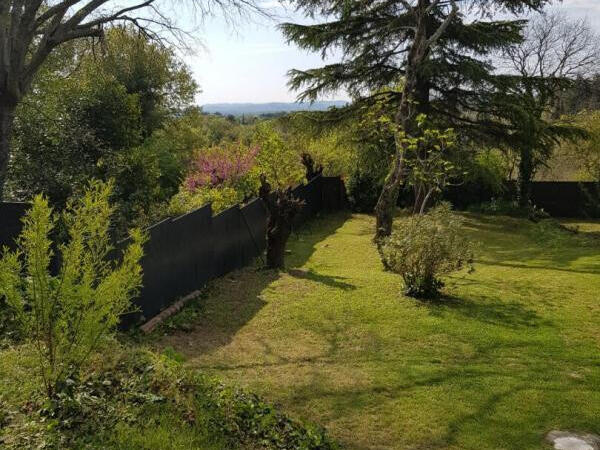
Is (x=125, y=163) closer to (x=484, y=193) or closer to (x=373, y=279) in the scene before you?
(x=373, y=279)

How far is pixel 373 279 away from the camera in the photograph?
921 centimetres

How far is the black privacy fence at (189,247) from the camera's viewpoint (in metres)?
6.58

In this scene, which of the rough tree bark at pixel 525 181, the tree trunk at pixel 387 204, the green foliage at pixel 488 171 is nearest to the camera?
the tree trunk at pixel 387 204

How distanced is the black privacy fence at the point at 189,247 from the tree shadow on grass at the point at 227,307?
29 cm

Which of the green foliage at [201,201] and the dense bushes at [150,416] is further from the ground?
the green foliage at [201,201]

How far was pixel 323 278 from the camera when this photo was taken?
934 cm

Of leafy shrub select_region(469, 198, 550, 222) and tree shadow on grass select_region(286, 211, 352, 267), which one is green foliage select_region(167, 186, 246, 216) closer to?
tree shadow on grass select_region(286, 211, 352, 267)

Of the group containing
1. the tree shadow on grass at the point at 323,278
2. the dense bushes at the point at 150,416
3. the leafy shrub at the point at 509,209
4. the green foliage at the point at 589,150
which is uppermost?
the green foliage at the point at 589,150

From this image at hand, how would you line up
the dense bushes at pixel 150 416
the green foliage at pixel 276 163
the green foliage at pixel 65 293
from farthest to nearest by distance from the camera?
the green foliage at pixel 276 163 → the green foliage at pixel 65 293 → the dense bushes at pixel 150 416

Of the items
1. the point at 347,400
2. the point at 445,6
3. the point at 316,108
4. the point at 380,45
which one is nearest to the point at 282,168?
the point at 316,108

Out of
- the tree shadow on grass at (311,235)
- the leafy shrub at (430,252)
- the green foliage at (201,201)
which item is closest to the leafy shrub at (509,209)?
the tree shadow on grass at (311,235)

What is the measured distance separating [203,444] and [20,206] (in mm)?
5511

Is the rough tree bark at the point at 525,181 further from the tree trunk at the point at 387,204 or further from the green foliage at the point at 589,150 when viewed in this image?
the tree trunk at the point at 387,204

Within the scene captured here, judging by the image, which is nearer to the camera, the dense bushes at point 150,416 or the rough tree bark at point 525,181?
the dense bushes at point 150,416
